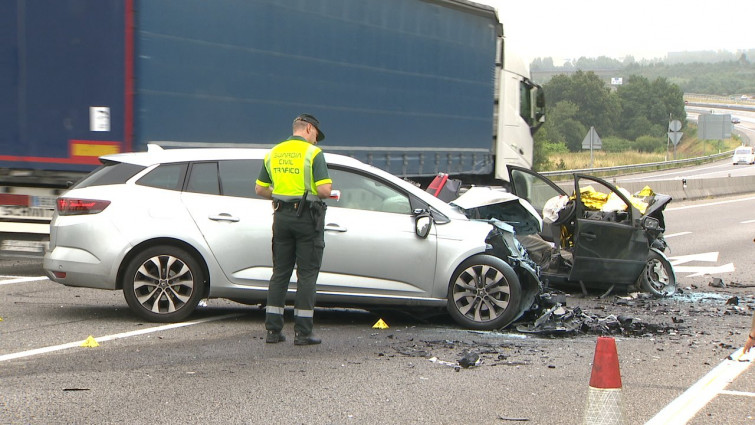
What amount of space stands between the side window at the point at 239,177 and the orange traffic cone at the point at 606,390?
469 cm

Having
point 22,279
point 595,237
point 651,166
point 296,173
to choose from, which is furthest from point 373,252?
point 651,166

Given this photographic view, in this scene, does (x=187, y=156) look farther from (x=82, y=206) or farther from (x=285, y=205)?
(x=285, y=205)

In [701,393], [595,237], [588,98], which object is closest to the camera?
[701,393]

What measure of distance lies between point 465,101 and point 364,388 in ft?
37.2

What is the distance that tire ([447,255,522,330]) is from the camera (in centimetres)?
859

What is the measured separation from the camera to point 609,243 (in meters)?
10.6

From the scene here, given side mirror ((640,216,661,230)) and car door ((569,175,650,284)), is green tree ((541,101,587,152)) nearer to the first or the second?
side mirror ((640,216,661,230))

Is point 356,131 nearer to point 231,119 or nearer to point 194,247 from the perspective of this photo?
point 231,119

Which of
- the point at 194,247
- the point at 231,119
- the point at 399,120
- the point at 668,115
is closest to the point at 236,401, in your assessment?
the point at 194,247

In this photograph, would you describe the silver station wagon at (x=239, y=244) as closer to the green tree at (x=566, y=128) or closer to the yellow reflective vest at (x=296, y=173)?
the yellow reflective vest at (x=296, y=173)

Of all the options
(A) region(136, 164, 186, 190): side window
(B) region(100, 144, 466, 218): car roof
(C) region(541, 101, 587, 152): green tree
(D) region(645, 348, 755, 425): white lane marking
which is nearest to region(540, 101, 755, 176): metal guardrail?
(C) region(541, 101, 587, 152): green tree

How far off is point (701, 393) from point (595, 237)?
417 centimetres

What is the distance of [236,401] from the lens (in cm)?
586

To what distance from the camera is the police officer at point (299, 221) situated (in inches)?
300
